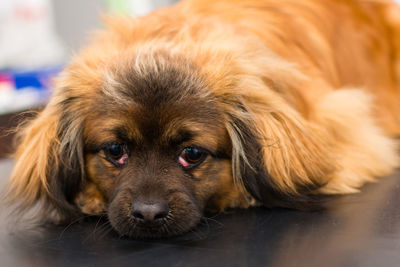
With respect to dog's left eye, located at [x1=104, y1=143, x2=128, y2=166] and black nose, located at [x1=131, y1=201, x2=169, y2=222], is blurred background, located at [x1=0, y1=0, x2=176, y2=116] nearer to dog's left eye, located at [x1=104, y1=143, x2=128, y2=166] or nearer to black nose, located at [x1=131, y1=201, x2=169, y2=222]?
dog's left eye, located at [x1=104, y1=143, x2=128, y2=166]

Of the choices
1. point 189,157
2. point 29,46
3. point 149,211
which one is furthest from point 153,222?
point 29,46

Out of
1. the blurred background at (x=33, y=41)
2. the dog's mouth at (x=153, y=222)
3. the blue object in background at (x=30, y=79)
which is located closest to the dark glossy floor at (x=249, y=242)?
the dog's mouth at (x=153, y=222)

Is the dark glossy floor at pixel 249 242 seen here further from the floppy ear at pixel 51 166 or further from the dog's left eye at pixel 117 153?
the dog's left eye at pixel 117 153

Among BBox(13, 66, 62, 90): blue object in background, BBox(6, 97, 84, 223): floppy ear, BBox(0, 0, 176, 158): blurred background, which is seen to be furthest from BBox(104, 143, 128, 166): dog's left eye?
BBox(13, 66, 62, 90): blue object in background

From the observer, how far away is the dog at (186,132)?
2.13 metres

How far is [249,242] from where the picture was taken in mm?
1949

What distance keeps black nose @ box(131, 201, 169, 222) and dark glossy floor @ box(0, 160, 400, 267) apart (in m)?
0.09

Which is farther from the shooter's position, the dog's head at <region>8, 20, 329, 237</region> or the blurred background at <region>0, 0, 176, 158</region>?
the blurred background at <region>0, 0, 176, 158</region>

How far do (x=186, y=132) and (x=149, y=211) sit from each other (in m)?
0.32

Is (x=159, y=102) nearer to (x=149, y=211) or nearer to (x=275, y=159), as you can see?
(x=149, y=211)

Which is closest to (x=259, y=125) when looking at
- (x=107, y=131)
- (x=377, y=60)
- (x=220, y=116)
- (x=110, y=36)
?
(x=220, y=116)

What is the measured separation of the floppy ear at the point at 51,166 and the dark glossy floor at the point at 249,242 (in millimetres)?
132

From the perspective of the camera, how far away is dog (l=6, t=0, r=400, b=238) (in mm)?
2131

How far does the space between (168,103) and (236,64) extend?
0.39 m
